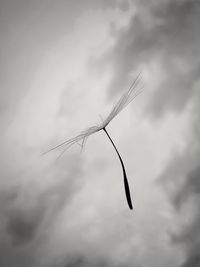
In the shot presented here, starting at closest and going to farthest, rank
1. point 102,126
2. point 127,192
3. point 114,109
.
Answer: point 127,192 < point 114,109 < point 102,126

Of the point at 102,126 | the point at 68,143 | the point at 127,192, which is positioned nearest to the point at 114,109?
the point at 102,126

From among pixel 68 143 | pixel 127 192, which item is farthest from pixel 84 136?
pixel 127 192

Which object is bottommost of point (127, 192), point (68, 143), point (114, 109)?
point (127, 192)

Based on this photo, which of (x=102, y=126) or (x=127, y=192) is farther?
(x=102, y=126)

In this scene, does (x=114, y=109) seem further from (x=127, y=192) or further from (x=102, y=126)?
(x=127, y=192)

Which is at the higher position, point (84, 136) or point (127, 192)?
point (84, 136)

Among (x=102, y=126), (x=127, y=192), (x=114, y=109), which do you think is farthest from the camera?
(x=102, y=126)

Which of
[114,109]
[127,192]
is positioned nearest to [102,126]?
[114,109]

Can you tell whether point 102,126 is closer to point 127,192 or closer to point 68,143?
point 68,143

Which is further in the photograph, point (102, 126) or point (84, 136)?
point (102, 126)
